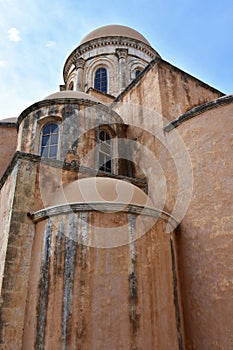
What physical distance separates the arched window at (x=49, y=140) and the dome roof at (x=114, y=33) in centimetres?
1063

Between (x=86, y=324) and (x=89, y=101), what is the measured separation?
694cm

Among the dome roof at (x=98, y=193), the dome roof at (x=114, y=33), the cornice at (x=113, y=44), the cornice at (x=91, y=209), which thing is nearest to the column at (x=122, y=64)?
the cornice at (x=113, y=44)

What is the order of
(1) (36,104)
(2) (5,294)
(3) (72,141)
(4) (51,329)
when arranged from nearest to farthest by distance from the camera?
(4) (51,329) < (2) (5,294) < (3) (72,141) < (1) (36,104)

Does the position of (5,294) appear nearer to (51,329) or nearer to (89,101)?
(51,329)

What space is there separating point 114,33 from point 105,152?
440 inches

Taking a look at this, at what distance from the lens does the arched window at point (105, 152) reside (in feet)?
33.4

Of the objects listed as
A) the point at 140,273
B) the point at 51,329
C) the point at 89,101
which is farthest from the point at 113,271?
the point at 89,101

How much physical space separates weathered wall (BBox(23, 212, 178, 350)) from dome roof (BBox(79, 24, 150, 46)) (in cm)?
1505

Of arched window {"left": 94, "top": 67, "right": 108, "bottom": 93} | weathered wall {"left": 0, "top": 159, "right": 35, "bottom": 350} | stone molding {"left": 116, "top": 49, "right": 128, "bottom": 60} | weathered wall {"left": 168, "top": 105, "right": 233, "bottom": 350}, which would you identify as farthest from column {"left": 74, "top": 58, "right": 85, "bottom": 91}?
weathered wall {"left": 0, "top": 159, "right": 35, "bottom": 350}

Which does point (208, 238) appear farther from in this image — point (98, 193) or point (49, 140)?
point (49, 140)

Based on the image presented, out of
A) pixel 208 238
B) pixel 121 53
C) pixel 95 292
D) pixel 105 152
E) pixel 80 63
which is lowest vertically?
pixel 95 292

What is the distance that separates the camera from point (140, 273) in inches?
250

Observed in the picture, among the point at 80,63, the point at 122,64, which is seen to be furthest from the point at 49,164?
the point at 80,63

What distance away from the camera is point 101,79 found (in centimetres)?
→ 1830
